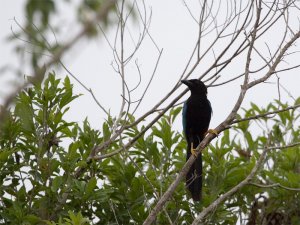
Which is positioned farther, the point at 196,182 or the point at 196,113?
the point at 196,113

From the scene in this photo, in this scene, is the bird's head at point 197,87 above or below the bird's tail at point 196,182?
above

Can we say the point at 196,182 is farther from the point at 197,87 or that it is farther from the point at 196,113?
the point at 197,87

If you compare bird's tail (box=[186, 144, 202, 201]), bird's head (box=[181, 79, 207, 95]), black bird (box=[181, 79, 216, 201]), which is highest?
bird's head (box=[181, 79, 207, 95])

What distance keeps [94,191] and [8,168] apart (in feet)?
2.74

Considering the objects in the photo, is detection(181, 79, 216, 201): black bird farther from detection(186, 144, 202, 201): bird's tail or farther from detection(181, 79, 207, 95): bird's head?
detection(186, 144, 202, 201): bird's tail

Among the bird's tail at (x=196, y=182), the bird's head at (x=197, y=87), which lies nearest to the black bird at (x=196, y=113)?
the bird's head at (x=197, y=87)

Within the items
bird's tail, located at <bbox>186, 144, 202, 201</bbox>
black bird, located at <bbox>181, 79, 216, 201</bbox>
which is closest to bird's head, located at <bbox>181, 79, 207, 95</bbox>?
black bird, located at <bbox>181, 79, 216, 201</bbox>

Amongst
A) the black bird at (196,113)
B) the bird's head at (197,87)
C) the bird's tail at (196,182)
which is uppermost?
the bird's head at (197,87)

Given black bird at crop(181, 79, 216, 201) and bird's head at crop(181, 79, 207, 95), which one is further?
black bird at crop(181, 79, 216, 201)

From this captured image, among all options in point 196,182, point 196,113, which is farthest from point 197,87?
point 196,182

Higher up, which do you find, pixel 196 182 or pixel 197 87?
pixel 197 87

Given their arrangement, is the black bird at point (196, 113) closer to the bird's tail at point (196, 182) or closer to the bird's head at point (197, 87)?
the bird's head at point (197, 87)

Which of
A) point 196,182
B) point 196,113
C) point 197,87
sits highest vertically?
point 197,87

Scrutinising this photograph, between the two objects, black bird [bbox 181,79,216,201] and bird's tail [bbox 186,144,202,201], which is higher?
black bird [bbox 181,79,216,201]
